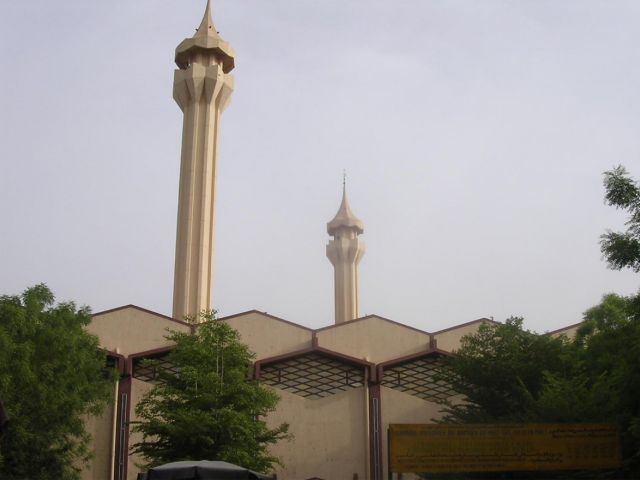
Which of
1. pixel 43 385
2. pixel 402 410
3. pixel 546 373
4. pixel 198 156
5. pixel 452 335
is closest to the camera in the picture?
pixel 546 373

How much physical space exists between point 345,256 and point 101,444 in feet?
151

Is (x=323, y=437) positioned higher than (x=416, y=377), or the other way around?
(x=416, y=377)

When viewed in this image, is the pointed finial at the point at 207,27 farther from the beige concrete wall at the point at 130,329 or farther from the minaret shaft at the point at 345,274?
the minaret shaft at the point at 345,274

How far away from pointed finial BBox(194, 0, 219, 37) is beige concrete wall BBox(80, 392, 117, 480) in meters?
21.9

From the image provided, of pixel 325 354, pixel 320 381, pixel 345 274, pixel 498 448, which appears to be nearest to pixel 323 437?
pixel 320 381

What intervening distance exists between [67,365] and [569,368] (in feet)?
53.4

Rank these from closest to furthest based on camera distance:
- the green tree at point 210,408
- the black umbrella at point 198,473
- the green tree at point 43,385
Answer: the black umbrella at point 198,473, the green tree at point 210,408, the green tree at point 43,385

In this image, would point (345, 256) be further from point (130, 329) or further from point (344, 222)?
point (130, 329)

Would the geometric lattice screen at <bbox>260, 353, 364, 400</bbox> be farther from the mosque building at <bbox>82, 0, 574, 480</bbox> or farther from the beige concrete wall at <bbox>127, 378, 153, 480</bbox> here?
the beige concrete wall at <bbox>127, 378, 153, 480</bbox>

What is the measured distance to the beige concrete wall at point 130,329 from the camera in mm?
35031

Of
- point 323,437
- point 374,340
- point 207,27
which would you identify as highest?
point 207,27

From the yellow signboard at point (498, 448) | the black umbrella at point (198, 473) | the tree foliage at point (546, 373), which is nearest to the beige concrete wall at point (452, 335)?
the tree foliage at point (546, 373)

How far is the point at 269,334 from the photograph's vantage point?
3578 centimetres

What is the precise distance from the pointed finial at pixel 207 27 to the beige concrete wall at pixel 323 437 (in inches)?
851
